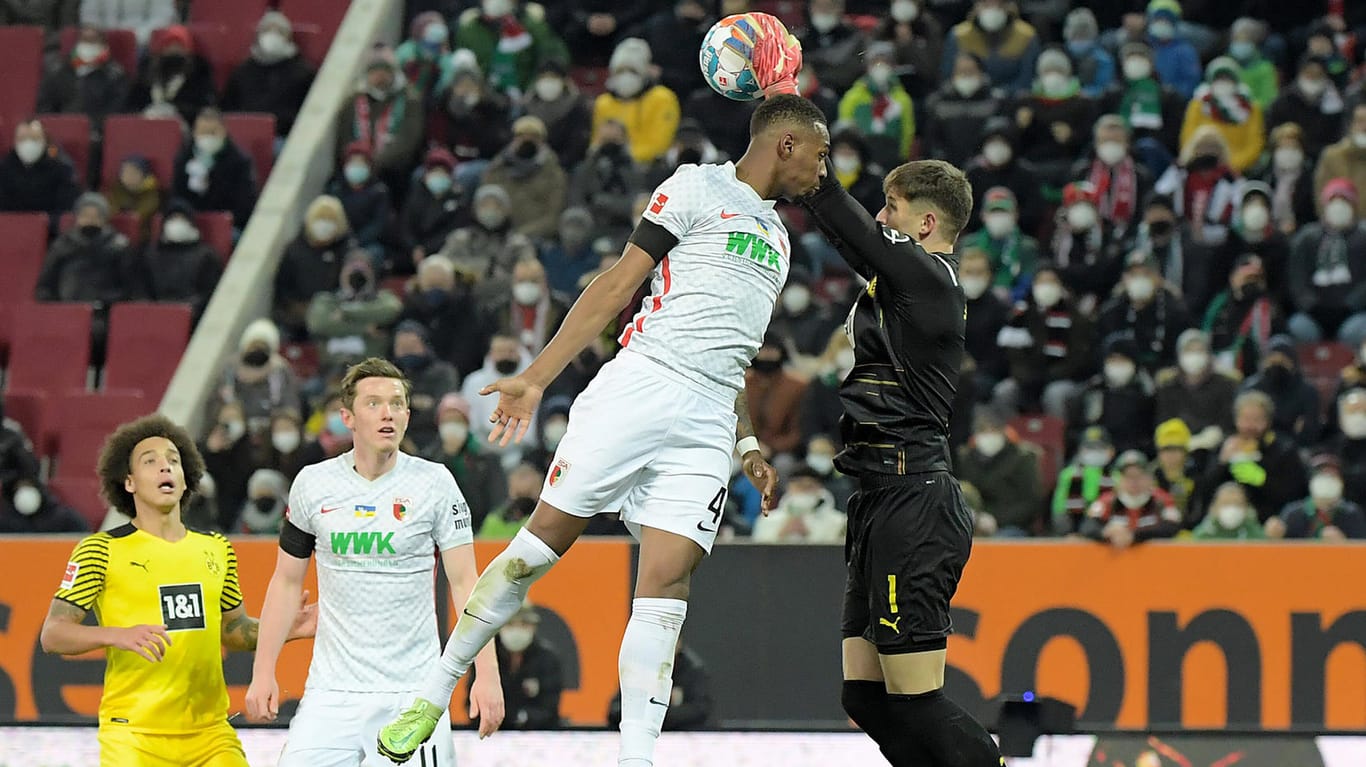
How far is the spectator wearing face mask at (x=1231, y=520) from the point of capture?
40.7 ft

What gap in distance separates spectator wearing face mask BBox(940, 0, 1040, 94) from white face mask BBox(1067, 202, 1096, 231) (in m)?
1.77

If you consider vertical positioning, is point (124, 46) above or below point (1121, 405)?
above

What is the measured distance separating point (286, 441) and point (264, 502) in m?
0.50

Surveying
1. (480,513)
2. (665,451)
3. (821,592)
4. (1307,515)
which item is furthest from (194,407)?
(665,451)

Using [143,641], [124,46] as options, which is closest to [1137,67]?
[124,46]

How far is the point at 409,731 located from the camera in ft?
20.2

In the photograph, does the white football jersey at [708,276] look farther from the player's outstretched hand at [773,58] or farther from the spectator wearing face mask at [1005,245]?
the spectator wearing face mask at [1005,245]

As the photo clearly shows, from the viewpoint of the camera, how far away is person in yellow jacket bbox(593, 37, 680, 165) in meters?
16.0

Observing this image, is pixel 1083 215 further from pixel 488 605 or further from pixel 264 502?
pixel 488 605

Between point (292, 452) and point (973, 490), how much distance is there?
4.59 m

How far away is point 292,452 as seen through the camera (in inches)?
544

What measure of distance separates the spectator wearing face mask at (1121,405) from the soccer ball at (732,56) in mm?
7471

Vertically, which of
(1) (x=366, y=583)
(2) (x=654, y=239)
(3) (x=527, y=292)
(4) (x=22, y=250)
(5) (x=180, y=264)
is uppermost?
(4) (x=22, y=250)

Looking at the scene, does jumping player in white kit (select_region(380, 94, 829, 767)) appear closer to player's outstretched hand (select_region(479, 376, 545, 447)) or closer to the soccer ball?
the soccer ball
